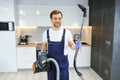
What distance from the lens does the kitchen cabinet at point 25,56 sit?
15.4 ft

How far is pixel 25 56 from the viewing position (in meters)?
4.73

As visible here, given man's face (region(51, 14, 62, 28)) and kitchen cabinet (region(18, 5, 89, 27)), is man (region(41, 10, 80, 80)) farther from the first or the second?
kitchen cabinet (region(18, 5, 89, 27))

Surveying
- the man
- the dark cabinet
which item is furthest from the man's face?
the dark cabinet

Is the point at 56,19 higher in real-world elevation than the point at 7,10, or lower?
lower

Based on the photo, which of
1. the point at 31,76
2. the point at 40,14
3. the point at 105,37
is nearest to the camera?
the point at 105,37

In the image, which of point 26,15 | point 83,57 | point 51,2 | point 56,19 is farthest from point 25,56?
point 56,19

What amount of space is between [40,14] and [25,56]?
1.30m

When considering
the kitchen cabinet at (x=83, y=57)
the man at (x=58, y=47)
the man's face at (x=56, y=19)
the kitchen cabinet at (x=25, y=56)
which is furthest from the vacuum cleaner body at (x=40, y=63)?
the kitchen cabinet at (x=83, y=57)

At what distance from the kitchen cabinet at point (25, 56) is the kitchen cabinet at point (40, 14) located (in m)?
0.75

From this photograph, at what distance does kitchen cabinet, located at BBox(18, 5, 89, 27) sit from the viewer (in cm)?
481

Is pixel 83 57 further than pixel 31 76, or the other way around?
pixel 83 57

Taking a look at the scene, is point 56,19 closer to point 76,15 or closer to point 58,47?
point 58,47

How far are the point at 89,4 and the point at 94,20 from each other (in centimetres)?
68

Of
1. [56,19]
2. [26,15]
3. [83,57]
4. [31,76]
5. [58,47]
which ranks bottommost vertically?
[31,76]
